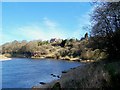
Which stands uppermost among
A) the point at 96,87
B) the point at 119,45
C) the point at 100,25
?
the point at 100,25

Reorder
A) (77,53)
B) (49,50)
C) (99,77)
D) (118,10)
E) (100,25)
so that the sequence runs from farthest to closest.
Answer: (49,50) → (77,53) → (100,25) → (118,10) → (99,77)

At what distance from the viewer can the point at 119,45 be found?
20.5 metres

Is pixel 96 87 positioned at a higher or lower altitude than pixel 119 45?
lower

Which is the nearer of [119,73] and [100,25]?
[119,73]

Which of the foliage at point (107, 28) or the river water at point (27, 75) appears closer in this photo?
the foliage at point (107, 28)

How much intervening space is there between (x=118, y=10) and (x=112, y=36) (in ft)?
7.22

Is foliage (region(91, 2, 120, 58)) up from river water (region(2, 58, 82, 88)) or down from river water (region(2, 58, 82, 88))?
up

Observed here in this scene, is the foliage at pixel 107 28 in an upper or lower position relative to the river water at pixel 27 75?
upper

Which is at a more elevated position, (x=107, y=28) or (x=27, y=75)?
(x=107, y=28)

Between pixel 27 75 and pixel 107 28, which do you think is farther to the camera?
pixel 27 75

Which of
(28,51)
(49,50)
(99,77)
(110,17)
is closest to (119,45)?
(110,17)

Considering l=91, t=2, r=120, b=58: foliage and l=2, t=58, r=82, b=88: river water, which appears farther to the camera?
l=2, t=58, r=82, b=88: river water

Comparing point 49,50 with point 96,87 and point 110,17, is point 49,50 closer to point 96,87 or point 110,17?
point 110,17

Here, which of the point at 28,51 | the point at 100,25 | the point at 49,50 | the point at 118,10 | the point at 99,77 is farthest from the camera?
the point at 28,51
